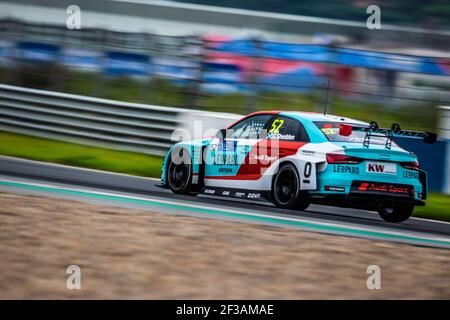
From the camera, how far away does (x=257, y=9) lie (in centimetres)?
3142

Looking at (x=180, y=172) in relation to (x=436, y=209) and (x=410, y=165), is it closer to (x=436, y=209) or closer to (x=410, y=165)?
(x=410, y=165)

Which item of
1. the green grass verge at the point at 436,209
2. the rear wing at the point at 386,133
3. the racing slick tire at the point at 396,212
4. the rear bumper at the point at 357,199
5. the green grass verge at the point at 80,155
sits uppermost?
the rear wing at the point at 386,133

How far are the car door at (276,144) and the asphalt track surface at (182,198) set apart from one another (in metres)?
0.51

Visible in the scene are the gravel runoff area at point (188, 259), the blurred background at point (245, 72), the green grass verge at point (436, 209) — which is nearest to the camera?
the gravel runoff area at point (188, 259)

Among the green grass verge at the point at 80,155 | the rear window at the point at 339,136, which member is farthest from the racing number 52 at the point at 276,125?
the green grass verge at the point at 80,155

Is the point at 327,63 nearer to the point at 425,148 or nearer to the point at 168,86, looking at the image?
the point at 425,148

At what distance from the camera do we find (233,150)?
11.1 m

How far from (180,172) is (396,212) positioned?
2.86 meters

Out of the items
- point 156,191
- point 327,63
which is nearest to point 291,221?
point 156,191

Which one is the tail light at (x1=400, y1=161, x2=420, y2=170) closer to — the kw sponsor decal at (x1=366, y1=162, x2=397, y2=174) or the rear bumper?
the kw sponsor decal at (x1=366, y1=162, x2=397, y2=174)

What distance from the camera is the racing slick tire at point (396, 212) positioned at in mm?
10633

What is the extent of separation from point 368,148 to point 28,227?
400cm

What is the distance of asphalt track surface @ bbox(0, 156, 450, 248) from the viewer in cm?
998

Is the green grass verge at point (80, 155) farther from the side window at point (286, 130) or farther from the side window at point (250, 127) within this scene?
the side window at point (286, 130)
